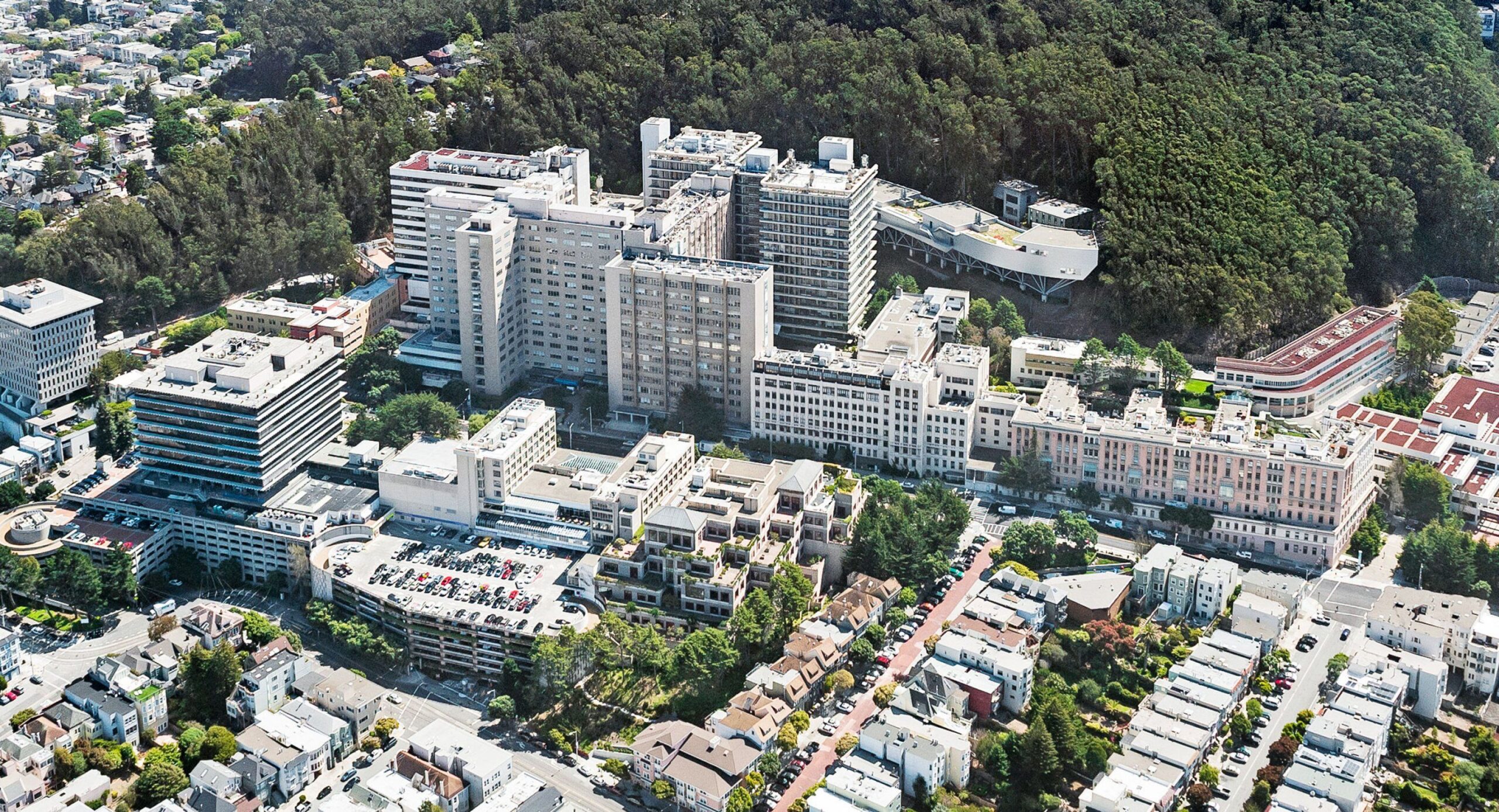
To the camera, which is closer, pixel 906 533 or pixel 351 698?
pixel 351 698

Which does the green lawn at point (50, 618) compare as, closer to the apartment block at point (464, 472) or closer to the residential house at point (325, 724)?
the residential house at point (325, 724)

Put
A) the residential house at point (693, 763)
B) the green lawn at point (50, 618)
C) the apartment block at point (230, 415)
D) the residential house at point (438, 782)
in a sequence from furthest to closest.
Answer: the apartment block at point (230, 415), the green lawn at point (50, 618), the residential house at point (438, 782), the residential house at point (693, 763)

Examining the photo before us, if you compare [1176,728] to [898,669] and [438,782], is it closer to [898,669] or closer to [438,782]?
[898,669]

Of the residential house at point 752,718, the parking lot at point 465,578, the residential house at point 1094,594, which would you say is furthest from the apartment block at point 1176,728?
the parking lot at point 465,578

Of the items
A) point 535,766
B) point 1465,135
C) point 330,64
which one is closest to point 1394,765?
point 535,766

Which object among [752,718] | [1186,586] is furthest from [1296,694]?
[752,718]

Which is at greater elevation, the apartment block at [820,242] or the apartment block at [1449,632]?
the apartment block at [820,242]
